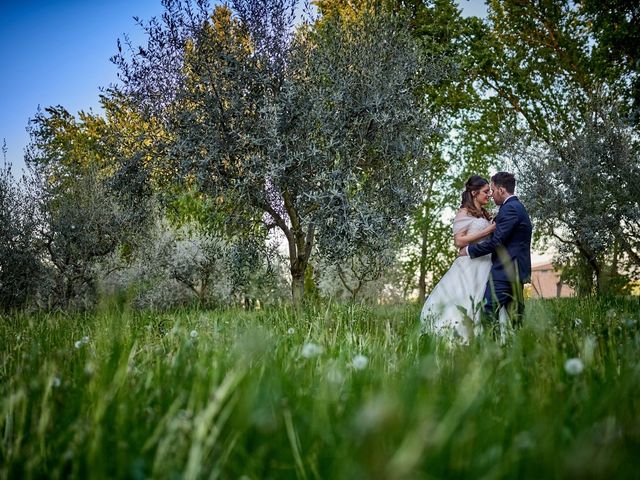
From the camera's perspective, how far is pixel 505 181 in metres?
7.54

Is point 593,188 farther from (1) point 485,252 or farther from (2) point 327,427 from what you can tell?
(2) point 327,427

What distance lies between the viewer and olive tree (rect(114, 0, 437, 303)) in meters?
10.2

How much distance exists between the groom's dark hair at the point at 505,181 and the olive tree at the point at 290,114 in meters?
2.81

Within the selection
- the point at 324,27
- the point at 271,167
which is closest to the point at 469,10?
the point at 324,27

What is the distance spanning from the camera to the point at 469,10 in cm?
2147

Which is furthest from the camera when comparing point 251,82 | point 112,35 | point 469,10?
point 469,10

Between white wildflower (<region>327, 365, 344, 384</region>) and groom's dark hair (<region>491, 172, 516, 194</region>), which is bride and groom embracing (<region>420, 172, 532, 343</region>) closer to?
groom's dark hair (<region>491, 172, 516, 194</region>)

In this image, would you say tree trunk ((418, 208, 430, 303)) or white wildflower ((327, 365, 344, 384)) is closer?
white wildflower ((327, 365, 344, 384))

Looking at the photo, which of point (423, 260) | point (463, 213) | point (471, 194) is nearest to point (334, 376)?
point (463, 213)

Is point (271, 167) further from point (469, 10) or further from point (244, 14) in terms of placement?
point (469, 10)

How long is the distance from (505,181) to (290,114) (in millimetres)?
5060

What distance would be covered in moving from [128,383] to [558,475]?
73.8 inches

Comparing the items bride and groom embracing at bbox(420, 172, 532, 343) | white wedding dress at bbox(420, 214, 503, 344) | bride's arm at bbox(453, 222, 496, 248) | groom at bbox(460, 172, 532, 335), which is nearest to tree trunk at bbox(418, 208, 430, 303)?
bride and groom embracing at bbox(420, 172, 532, 343)

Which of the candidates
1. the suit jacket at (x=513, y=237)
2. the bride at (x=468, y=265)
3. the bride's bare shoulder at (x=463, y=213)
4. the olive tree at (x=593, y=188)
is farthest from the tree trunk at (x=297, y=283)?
the olive tree at (x=593, y=188)
